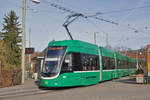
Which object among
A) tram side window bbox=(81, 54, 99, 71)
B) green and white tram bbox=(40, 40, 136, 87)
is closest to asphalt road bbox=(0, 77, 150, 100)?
green and white tram bbox=(40, 40, 136, 87)

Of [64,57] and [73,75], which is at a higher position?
[64,57]

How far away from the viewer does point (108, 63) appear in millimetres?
21406

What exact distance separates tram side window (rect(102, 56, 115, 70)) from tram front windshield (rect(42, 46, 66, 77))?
6.49 m

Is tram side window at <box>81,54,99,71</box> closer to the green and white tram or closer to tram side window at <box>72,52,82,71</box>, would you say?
the green and white tram

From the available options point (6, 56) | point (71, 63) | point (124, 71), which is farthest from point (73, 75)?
point (6, 56)

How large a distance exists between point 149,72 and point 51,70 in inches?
342

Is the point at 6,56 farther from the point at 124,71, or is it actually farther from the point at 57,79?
the point at 57,79

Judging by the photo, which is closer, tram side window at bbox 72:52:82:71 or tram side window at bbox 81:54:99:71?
tram side window at bbox 72:52:82:71

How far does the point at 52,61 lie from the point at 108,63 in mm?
8653

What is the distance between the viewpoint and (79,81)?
15188 millimetres

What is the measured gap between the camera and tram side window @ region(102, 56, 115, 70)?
2008cm

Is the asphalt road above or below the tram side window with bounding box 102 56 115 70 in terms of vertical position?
below

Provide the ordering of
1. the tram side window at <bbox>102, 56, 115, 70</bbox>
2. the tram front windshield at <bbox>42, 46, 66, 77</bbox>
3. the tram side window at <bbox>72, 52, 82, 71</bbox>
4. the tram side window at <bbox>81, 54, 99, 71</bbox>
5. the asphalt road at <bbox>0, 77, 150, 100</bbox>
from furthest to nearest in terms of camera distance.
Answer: the tram side window at <bbox>102, 56, 115, 70</bbox>, the tram side window at <bbox>81, 54, 99, 71</bbox>, the tram side window at <bbox>72, 52, 82, 71</bbox>, the tram front windshield at <bbox>42, 46, 66, 77</bbox>, the asphalt road at <bbox>0, 77, 150, 100</bbox>

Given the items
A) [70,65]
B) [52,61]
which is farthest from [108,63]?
[52,61]
